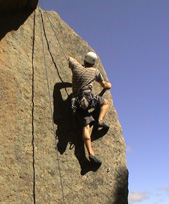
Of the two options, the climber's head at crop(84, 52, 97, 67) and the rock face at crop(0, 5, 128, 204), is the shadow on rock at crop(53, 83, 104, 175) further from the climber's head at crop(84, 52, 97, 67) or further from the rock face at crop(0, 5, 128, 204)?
the climber's head at crop(84, 52, 97, 67)

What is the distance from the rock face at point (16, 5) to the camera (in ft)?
14.0

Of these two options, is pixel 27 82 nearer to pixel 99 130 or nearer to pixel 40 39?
pixel 40 39

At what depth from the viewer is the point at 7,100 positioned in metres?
3.81

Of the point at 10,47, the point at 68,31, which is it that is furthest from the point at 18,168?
the point at 68,31

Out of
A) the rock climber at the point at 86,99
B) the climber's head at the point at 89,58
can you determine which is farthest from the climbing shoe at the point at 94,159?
the climber's head at the point at 89,58

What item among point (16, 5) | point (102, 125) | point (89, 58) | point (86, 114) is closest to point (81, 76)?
point (89, 58)

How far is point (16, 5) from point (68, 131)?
73.0 inches

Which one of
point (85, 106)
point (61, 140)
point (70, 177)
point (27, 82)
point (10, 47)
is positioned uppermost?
point (10, 47)

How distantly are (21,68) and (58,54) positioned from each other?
753 mm

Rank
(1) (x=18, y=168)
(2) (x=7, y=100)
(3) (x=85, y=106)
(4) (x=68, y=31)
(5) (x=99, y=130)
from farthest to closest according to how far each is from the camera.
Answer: (4) (x=68, y=31)
(5) (x=99, y=130)
(3) (x=85, y=106)
(2) (x=7, y=100)
(1) (x=18, y=168)

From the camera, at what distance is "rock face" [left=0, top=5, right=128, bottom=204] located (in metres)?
3.58

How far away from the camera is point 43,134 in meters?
3.90

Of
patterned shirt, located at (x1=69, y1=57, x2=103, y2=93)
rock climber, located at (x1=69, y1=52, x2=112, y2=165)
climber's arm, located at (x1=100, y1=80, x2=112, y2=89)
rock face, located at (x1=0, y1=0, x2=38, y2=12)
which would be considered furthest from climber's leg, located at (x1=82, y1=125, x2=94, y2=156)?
rock face, located at (x1=0, y1=0, x2=38, y2=12)

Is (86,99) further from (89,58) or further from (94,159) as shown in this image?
(94,159)
